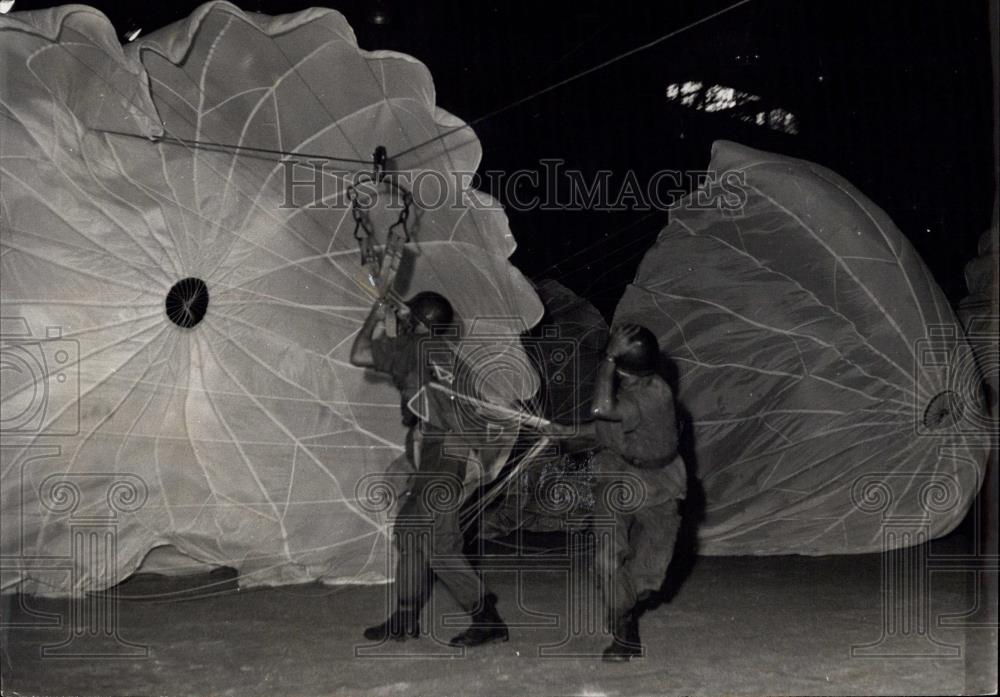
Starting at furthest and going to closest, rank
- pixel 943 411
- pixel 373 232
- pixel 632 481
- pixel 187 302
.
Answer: pixel 943 411 < pixel 187 302 < pixel 373 232 < pixel 632 481

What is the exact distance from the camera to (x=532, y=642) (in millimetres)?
4418

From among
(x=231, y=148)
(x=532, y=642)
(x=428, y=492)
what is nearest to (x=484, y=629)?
(x=532, y=642)

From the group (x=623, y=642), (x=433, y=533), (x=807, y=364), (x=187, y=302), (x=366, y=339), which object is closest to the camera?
(x=623, y=642)

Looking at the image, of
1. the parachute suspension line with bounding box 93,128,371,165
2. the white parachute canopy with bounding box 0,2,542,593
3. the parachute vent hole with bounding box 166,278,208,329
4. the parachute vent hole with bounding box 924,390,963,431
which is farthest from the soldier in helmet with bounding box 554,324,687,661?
the parachute vent hole with bounding box 166,278,208,329

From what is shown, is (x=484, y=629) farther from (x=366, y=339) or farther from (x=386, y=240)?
(x=386, y=240)

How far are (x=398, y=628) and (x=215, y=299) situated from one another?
85.5 inches

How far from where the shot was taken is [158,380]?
5.41m

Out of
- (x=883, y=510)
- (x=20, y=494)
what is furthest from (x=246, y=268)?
(x=883, y=510)

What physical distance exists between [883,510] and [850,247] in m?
1.71

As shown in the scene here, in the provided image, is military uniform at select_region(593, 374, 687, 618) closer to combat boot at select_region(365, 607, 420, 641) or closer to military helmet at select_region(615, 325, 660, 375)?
military helmet at select_region(615, 325, 660, 375)

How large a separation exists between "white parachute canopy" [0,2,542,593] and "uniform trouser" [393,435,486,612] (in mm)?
820

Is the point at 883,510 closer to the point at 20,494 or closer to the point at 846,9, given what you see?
the point at 846,9

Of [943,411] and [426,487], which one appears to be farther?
[943,411]

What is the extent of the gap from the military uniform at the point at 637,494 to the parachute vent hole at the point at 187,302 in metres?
2.50
